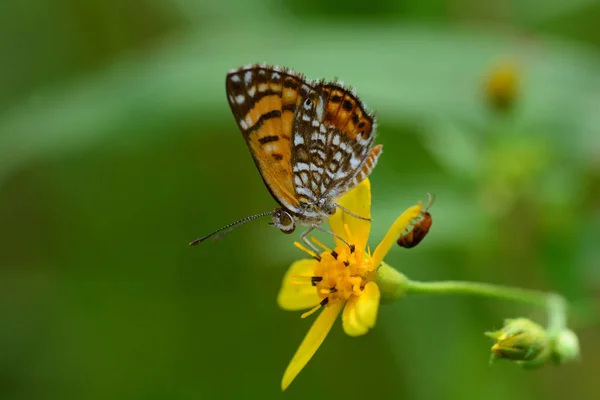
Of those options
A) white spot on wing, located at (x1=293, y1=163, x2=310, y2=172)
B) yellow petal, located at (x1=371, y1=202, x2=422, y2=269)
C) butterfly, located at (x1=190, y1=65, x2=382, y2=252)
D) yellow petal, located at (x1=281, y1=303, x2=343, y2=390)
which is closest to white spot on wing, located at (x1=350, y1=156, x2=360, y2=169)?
butterfly, located at (x1=190, y1=65, x2=382, y2=252)

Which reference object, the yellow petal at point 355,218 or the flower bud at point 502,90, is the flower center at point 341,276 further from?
the flower bud at point 502,90

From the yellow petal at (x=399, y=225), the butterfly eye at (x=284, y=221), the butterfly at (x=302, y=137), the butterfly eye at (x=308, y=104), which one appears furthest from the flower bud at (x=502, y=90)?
the yellow petal at (x=399, y=225)

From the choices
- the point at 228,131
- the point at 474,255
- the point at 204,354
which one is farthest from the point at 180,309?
the point at 474,255

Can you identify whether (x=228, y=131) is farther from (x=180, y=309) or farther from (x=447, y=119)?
(x=447, y=119)

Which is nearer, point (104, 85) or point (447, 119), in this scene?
point (447, 119)

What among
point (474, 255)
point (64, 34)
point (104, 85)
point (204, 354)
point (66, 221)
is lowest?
point (204, 354)

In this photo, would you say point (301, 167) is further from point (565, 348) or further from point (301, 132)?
point (565, 348)
